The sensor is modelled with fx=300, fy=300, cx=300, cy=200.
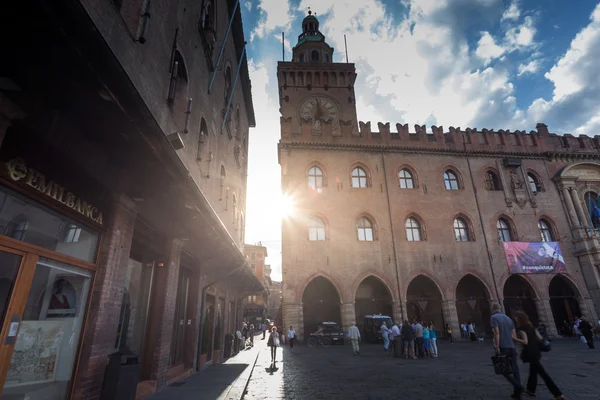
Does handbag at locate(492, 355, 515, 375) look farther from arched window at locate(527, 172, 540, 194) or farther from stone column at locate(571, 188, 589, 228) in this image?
stone column at locate(571, 188, 589, 228)

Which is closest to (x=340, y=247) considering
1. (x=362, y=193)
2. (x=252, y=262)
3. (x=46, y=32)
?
(x=362, y=193)

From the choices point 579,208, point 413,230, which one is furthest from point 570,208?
point 413,230

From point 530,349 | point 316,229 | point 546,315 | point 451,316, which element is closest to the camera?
point 530,349

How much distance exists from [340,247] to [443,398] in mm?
14221

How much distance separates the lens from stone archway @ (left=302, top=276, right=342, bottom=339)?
2056cm

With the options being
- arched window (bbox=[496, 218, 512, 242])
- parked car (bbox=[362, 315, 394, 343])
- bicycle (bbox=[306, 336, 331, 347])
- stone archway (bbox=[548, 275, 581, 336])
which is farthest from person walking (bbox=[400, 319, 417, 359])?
stone archway (bbox=[548, 275, 581, 336])

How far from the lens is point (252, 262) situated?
5559cm

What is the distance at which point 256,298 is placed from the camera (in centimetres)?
5253

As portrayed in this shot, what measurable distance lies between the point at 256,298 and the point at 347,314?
121 feet

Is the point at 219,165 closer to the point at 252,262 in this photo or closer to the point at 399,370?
the point at 399,370

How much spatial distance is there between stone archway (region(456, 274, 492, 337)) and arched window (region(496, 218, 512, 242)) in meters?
3.75

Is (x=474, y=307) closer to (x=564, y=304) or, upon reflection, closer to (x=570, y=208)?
(x=564, y=304)

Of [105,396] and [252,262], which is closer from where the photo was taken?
[105,396]

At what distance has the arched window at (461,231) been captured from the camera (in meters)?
21.4
